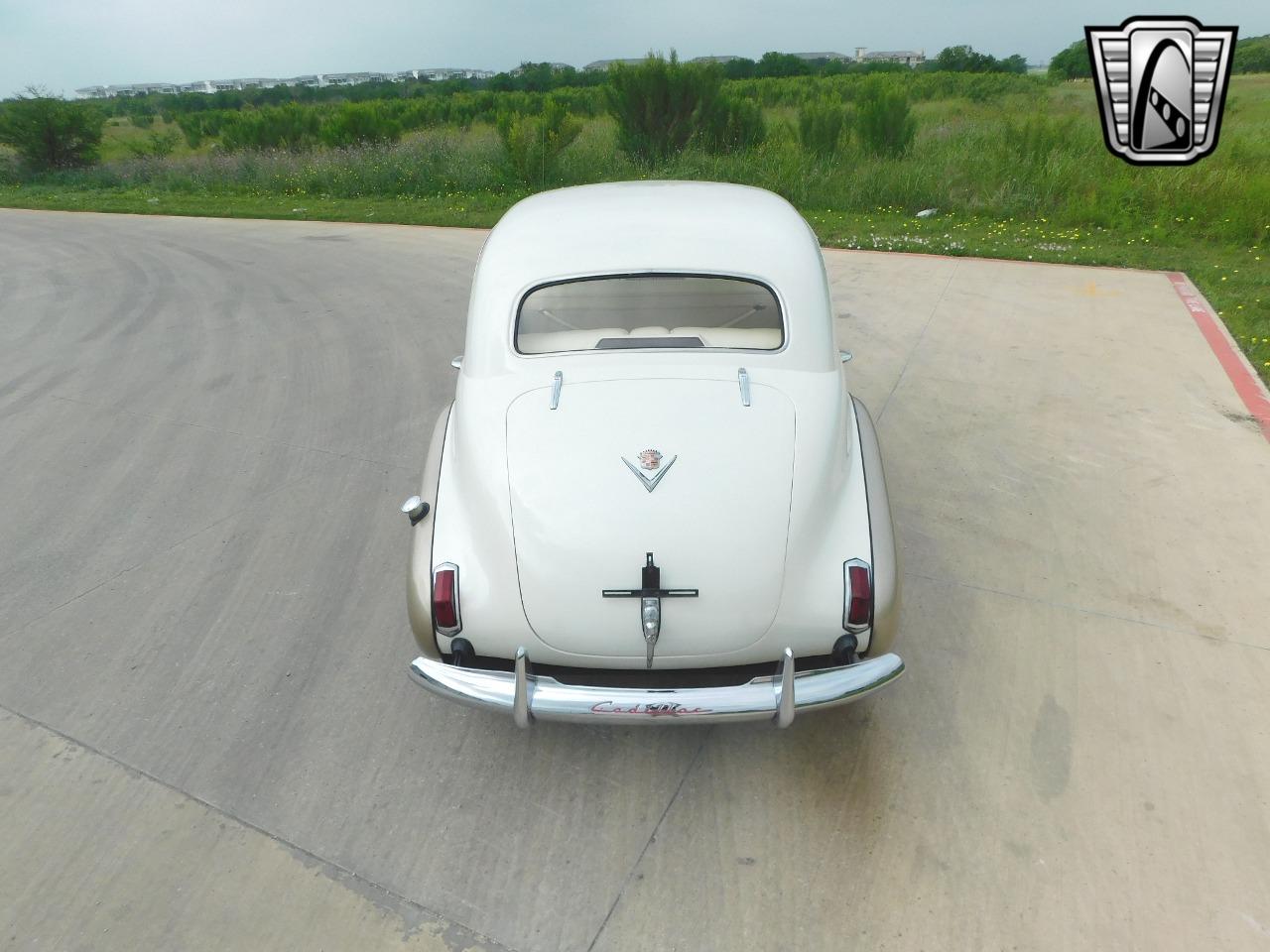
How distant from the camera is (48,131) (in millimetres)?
21844

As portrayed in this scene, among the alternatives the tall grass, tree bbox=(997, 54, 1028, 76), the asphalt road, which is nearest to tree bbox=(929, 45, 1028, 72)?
tree bbox=(997, 54, 1028, 76)

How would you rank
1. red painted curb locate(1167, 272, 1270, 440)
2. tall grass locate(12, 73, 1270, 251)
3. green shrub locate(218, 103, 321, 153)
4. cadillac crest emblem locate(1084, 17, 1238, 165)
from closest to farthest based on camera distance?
red painted curb locate(1167, 272, 1270, 440) → cadillac crest emblem locate(1084, 17, 1238, 165) → tall grass locate(12, 73, 1270, 251) → green shrub locate(218, 103, 321, 153)

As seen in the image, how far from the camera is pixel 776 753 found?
3018 mm

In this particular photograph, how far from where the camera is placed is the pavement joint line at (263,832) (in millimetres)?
2447

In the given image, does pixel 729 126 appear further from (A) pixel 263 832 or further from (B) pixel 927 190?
(A) pixel 263 832

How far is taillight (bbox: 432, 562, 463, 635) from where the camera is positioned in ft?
8.89

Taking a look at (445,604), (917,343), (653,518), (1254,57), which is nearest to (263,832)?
(445,604)

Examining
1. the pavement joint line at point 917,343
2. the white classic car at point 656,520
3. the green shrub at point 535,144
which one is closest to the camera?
the white classic car at point 656,520

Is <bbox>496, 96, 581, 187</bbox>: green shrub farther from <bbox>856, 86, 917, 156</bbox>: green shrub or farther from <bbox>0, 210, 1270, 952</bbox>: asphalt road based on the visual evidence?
<bbox>0, 210, 1270, 952</bbox>: asphalt road

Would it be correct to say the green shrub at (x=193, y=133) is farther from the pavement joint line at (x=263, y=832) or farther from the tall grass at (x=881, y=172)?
the pavement joint line at (x=263, y=832)

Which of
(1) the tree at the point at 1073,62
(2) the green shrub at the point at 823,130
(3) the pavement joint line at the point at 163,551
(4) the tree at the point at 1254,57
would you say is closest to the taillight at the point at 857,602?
(3) the pavement joint line at the point at 163,551

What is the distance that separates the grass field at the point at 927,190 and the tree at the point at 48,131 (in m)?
2.69

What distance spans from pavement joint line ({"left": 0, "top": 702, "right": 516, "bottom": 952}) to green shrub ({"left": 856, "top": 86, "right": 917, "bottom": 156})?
14.8 m

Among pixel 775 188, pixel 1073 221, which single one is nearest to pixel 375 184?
pixel 775 188
